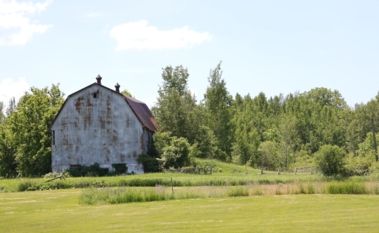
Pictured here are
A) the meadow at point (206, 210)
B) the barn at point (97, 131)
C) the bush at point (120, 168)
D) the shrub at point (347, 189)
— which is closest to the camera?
the meadow at point (206, 210)

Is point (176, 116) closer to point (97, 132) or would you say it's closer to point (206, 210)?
point (97, 132)

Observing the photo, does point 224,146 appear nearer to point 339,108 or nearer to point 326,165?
point 326,165

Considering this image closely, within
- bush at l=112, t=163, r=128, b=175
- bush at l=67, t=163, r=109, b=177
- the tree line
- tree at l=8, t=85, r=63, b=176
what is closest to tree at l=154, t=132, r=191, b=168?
the tree line

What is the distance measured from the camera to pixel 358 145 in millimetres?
105000

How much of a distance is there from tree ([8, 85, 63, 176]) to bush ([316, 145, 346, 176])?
3371 centimetres

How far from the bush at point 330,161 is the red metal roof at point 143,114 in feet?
76.2

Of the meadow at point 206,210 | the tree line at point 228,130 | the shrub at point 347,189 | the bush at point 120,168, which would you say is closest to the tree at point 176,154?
the tree line at point 228,130

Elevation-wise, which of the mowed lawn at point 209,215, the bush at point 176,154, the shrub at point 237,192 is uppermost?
the bush at point 176,154

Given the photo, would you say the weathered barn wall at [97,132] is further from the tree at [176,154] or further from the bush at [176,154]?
the bush at [176,154]

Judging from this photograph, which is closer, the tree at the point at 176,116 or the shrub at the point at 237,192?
the shrub at the point at 237,192

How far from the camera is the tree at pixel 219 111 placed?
95.6 meters

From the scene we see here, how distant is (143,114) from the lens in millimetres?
78938

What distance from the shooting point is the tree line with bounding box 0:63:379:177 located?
72.3 metres

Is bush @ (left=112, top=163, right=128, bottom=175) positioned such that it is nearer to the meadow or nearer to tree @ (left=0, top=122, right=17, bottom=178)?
tree @ (left=0, top=122, right=17, bottom=178)
